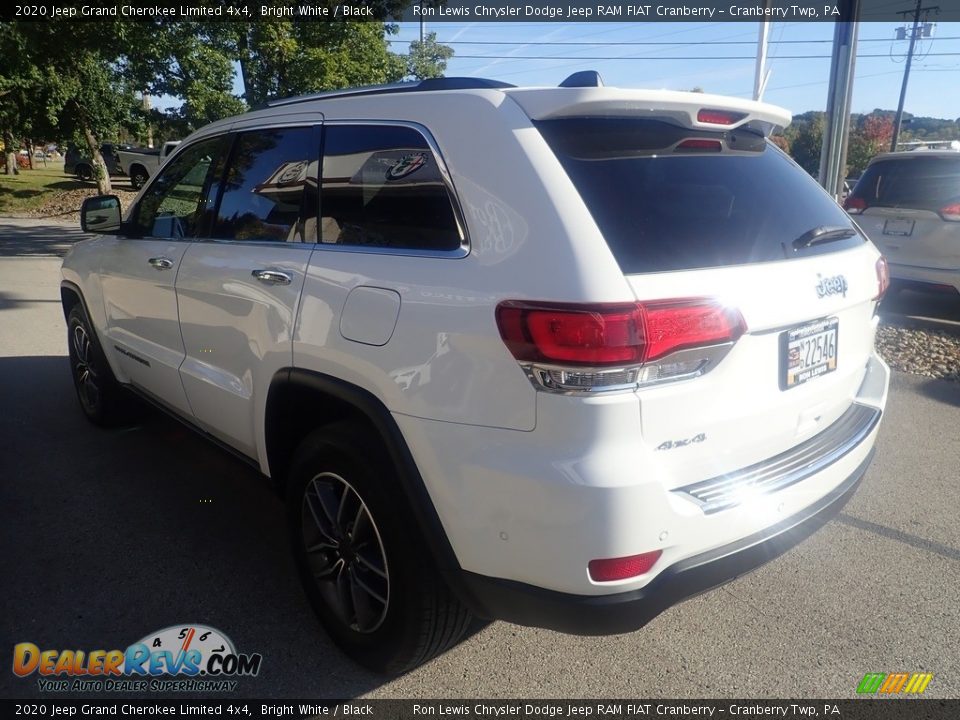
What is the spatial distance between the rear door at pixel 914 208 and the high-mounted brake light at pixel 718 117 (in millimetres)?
5672

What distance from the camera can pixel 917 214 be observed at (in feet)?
23.3

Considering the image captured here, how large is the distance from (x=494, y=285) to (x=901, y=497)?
9.89 feet

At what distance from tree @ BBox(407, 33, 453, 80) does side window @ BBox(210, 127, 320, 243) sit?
A: 2195 centimetres

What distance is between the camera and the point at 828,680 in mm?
2596

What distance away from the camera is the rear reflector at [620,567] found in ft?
6.47

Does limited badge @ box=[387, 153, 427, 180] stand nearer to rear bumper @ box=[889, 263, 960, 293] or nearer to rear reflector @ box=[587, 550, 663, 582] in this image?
rear reflector @ box=[587, 550, 663, 582]

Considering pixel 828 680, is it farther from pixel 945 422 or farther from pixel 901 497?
pixel 945 422

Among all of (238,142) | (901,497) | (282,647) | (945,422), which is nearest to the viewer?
(282,647)

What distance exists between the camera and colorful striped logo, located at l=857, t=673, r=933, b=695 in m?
2.56

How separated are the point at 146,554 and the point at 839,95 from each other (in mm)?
7553

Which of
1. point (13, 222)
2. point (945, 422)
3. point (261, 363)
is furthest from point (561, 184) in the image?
point (13, 222)

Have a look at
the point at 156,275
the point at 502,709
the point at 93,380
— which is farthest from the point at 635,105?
the point at 93,380

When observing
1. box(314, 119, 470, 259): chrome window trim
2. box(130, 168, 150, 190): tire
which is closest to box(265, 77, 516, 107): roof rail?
box(314, 119, 470, 259): chrome window trim

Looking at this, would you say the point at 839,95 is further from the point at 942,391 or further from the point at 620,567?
the point at 620,567
